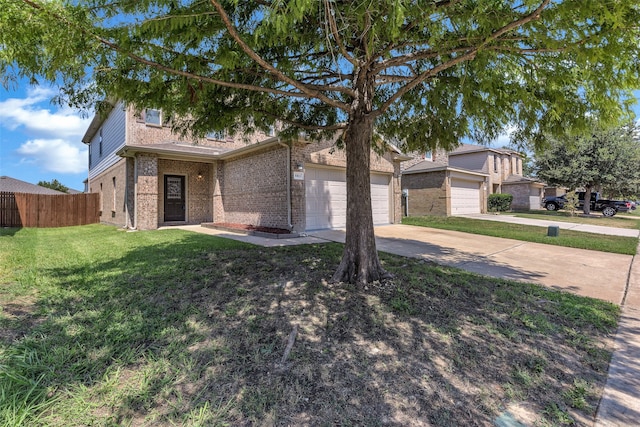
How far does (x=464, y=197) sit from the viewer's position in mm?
19266

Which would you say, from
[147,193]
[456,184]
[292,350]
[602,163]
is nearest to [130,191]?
[147,193]

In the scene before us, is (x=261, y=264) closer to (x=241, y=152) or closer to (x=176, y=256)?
(x=176, y=256)

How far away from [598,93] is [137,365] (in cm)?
Result: 556

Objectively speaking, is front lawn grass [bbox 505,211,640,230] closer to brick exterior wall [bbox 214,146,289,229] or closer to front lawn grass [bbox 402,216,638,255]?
front lawn grass [bbox 402,216,638,255]

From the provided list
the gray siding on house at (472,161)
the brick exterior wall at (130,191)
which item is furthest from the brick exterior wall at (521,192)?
the brick exterior wall at (130,191)

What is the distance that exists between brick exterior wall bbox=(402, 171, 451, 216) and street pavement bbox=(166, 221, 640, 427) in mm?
6453

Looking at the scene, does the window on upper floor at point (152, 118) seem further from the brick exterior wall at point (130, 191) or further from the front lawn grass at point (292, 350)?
the front lawn grass at point (292, 350)

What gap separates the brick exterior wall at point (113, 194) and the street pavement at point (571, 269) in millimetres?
7632

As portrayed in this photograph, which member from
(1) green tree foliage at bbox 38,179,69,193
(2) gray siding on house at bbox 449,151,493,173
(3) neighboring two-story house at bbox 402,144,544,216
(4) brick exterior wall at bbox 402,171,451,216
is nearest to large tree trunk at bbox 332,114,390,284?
(3) neighboring two-story house at bbox 402,144,544,216

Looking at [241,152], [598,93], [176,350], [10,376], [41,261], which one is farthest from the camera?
[241,152]

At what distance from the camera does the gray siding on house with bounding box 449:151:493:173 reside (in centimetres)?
2503

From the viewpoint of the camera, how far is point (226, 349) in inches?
116

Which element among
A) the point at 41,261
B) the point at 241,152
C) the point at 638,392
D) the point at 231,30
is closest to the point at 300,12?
the point at 231,30

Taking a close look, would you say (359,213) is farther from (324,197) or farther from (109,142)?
(109,142)
